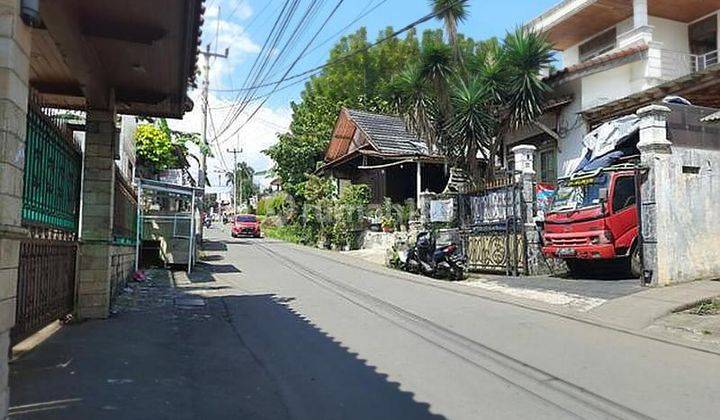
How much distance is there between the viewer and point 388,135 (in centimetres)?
3112

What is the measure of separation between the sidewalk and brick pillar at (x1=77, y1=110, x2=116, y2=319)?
15.9 inches

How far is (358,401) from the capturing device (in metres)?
5.27

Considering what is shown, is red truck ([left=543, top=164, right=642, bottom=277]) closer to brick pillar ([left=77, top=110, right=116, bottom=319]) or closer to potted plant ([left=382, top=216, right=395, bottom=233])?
brick pillar ([left=77, top=110, right=116, bottom=319])

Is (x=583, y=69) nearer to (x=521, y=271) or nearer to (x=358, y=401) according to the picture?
(x=521, y=271)

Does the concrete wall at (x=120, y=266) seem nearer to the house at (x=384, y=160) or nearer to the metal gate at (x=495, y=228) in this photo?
the metal gate at (x=495, y=228)

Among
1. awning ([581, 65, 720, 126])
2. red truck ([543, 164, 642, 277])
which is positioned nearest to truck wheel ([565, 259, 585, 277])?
red truck ([543, 164, 642, 277])

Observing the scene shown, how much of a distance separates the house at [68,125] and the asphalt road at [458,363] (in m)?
2.40

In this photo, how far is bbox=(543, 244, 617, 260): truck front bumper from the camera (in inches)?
506

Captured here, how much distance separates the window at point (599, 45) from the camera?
894 inches

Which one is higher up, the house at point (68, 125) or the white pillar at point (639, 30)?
the white pillar at point (639, 30)

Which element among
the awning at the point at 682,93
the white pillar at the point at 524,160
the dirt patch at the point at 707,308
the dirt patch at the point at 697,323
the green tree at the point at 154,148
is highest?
the awning at the point at 682,93

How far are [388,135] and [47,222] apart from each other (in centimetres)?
2503

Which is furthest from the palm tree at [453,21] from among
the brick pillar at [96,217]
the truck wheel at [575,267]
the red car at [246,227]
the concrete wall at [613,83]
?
the red car at [246,227]

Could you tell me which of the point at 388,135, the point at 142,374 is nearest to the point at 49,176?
the point at 142,374
